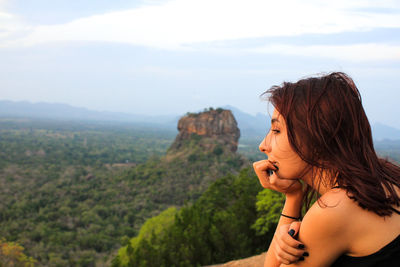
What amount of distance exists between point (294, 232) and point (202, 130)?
4440cm

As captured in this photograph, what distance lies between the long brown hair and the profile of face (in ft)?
0.17

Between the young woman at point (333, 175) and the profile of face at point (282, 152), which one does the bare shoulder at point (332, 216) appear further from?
the profile of face at point (282, 152)

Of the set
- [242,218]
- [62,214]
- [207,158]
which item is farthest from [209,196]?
[207,158]

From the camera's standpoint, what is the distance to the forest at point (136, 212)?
1338 cm

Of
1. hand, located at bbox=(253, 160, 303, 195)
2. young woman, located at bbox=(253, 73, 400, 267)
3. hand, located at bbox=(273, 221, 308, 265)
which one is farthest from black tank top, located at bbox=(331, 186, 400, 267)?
hand, located at bbox=(253, 160, 303, 195)

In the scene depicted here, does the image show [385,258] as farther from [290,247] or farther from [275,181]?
[275,181]

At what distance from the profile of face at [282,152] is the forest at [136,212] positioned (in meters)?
0.95

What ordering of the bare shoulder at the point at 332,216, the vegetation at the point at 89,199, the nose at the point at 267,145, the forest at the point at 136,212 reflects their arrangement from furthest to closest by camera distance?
1. the vegetation at the point at 89,199
2. the forest at the point at 136,212
3. the nose at the point at 267,145
4. the bare shoulder at the point at 332,216

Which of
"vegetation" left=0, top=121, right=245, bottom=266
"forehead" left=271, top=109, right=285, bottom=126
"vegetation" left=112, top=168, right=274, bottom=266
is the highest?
"forehead" left=271, top=109, right=285, bottom=126

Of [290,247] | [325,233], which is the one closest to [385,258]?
[325,233]

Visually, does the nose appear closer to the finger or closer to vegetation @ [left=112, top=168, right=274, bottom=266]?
the finger

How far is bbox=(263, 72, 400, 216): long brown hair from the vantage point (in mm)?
1484

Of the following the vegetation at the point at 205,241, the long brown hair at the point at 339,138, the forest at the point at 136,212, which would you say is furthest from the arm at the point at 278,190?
the vegetation at the point at 205,241

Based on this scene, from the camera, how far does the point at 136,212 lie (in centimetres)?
3128
